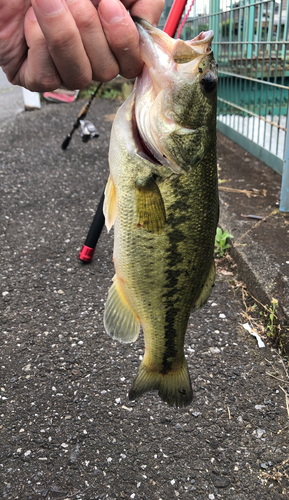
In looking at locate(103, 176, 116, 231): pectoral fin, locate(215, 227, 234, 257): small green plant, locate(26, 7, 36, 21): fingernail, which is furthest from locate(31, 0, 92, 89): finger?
locate(215, 227, 234, 257): small green plant

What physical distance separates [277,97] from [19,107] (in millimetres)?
5821

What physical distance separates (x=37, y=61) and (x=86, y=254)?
86.6 inches

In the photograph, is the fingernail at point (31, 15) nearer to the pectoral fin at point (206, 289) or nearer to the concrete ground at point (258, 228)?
the pectoral fin at point (206, 289)

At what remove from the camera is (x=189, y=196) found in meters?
1.22

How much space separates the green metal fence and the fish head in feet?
7.36

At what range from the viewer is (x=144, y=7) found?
1.15 metres

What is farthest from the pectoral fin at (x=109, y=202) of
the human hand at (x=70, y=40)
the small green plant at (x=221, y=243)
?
the small green plant at (x=221, y=243)

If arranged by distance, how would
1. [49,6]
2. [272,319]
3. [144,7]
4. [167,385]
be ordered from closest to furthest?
[49,6] → [144,7] → [167,385] → [272,319]

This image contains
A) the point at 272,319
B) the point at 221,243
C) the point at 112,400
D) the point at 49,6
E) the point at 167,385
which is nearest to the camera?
the point at 49,6

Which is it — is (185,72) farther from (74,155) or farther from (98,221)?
(74,155)

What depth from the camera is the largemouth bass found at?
1.17 meters

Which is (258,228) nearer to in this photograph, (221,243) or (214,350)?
(221,243)

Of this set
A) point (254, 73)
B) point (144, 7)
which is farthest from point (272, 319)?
point (254, 73)

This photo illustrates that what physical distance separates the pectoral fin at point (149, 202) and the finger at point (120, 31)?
31cm
